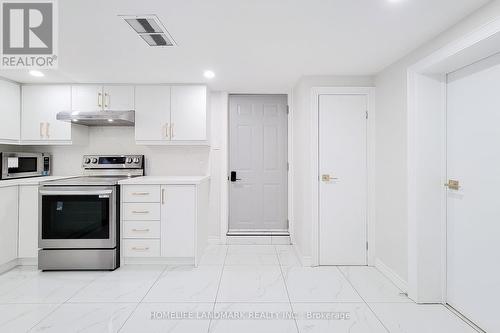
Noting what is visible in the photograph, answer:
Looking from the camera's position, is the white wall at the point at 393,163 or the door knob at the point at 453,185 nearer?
the door knob at the point at 453,185

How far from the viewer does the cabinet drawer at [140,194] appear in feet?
10.3

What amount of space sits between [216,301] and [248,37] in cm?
222

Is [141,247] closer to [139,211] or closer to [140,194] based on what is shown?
[139,211]

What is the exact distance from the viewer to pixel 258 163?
420 cm

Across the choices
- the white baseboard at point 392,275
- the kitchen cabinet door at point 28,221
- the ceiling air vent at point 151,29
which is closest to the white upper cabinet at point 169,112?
the ceiling air vent at point 151,29

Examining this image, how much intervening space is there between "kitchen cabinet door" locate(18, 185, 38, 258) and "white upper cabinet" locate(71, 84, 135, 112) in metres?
1.13

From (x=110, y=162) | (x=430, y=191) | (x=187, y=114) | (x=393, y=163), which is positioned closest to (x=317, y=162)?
(x=393, y=163)

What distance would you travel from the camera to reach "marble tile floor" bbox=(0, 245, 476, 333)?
2029 millimetres

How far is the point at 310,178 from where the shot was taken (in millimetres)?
3164

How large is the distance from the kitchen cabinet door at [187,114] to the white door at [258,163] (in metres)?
0.72

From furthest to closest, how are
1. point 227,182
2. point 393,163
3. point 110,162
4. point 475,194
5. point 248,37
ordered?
point 227,182
point 110,162
point 393,163
point 248,37
point 475,194

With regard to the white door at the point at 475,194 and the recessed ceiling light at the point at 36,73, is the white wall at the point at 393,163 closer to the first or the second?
the white door at the point at 475,194

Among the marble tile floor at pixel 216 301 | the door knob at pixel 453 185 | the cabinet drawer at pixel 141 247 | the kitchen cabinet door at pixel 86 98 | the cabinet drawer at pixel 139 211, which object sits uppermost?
the kitchen cabinet door at pixel 86 98

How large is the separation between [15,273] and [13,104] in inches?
78.5
